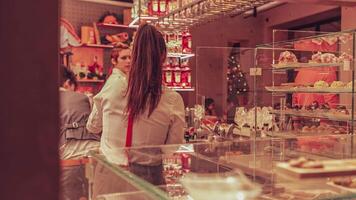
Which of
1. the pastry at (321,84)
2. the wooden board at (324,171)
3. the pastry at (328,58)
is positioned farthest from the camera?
the pastry at (321,84)

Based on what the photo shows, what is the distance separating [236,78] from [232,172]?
Result: 16.5ft

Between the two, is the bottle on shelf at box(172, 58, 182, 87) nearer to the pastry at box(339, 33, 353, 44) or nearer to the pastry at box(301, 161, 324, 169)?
the pastry at box(339, 33, 353, 44)

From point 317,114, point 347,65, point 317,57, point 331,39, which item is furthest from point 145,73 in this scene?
point 317,57

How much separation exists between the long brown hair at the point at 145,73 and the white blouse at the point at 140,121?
4 cm

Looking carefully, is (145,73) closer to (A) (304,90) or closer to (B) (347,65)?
(B) (347,65)

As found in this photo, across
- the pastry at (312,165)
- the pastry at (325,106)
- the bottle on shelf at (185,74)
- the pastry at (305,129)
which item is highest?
the bottle on shelf at (185,74)

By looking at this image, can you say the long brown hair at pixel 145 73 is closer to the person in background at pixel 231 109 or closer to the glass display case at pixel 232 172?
the glass display case at pixel 232 172

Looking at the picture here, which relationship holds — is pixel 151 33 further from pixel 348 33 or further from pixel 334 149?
pixel 348 33

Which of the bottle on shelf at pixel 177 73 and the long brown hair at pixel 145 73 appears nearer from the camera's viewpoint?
the long brown hair at pixel 145 73

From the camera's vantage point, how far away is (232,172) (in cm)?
139

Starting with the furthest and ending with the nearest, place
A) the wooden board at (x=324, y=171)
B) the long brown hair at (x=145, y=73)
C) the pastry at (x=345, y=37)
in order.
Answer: the pastry at (x=345, y=37) < the long brown hair at (x=145, y=73) < the wooden board at (x=324, y=171)

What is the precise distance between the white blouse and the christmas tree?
396 centimetres

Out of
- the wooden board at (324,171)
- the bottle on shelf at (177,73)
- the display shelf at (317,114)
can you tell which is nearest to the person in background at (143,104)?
the wooden board at (324,171)

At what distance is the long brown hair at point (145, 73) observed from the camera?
2.01 metres
